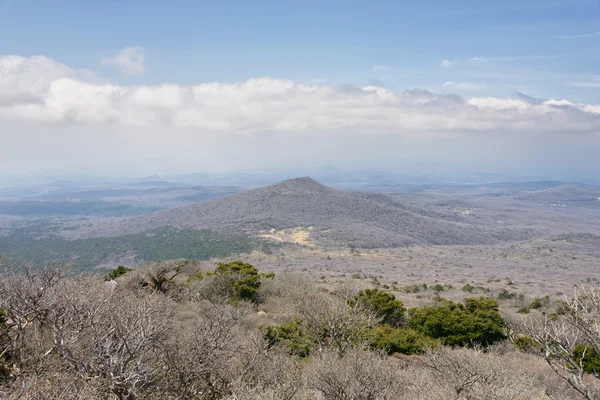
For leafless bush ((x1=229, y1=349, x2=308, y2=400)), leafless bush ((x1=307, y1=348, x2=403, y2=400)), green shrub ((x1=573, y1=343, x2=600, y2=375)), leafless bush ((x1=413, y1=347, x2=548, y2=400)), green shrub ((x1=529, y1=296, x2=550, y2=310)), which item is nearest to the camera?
leafless bush ((x1=413, y1=347, x2=548, y2=400))

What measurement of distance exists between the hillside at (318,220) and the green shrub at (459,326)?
211 feet

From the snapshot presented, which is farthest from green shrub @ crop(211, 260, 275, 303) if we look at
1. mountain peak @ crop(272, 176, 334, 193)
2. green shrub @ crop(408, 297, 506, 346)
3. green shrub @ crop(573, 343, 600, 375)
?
mountain peak @ crop(272, 176, 334, 193)

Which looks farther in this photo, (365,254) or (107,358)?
(365,254)

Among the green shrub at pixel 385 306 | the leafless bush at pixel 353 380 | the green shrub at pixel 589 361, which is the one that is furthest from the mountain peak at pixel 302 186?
the leafless bush at pixel 353 380

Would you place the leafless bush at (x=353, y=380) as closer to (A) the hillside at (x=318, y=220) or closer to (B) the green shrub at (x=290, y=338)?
(B) the green shrub at (x=290, y=338)

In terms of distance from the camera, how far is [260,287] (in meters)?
28.0

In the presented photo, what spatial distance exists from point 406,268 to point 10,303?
57.5 metres

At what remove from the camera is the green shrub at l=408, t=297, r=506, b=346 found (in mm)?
19125

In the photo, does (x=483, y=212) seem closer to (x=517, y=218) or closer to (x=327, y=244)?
(x=517, y=218)

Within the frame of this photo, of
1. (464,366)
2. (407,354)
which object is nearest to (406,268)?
(407,354)

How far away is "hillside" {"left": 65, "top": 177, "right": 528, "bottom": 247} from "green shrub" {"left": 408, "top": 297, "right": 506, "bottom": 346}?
64.2 metres

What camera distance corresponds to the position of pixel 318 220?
336 ft

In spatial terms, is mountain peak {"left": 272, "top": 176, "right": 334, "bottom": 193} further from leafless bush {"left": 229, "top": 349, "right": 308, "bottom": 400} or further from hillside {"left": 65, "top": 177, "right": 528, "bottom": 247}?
leafless bush {"left": 229, "top": 349, "right": 308, "bottom": 400}

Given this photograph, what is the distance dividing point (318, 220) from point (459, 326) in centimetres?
8290
